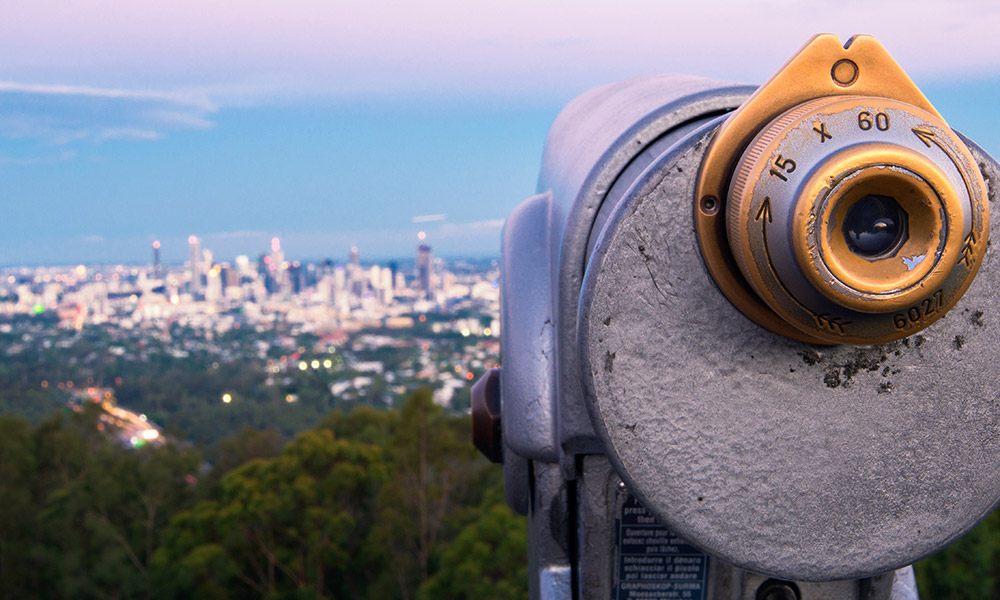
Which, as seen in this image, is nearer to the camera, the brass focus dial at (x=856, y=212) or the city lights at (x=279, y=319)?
the brass focus dial at (x=856, y=212)

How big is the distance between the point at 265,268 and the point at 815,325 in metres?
65.5

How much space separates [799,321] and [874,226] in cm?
12

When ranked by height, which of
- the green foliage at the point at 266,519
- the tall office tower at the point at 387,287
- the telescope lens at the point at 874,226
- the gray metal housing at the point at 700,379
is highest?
the telescope lens at the point at 874,226

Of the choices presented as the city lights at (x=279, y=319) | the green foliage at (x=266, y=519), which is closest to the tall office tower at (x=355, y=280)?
the city lights at (x=279, y=319)

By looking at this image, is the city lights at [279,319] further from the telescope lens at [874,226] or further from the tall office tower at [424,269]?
the telescope lens at [874,226]

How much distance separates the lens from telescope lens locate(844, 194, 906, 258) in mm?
868

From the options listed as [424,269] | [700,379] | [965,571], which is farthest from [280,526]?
[424,269]

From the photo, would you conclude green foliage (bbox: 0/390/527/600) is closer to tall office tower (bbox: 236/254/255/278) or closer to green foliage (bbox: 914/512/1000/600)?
green foliage (bbox: 914/512/1000/600)

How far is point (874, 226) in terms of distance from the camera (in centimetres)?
87

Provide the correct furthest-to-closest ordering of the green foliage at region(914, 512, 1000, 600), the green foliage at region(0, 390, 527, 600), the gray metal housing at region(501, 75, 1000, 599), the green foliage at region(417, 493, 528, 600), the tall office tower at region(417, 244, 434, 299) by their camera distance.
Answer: the tall office tower at region(417, 244, 434, 299), the green foliage at region(0, 390, 527, 600), the green foliage at region(417, 493, 528, 600), the green foliage at region(914, 512, 1000, 600), the gray metal housing at region(501, 75, 1000, 599)

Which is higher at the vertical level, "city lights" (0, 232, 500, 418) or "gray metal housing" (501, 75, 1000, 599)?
"gray metal housing" (501, 75, 1000, 599)

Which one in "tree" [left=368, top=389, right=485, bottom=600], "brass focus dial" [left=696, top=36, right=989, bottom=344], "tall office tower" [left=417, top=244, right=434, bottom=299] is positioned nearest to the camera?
"brass focus dial" [left=696, top=36, right=989, bottom=344]

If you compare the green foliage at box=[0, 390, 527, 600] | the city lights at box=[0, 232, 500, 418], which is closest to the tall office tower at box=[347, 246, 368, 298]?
the city lights at box=[0, 232, 500, 418]

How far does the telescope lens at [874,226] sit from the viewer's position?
87 cm
